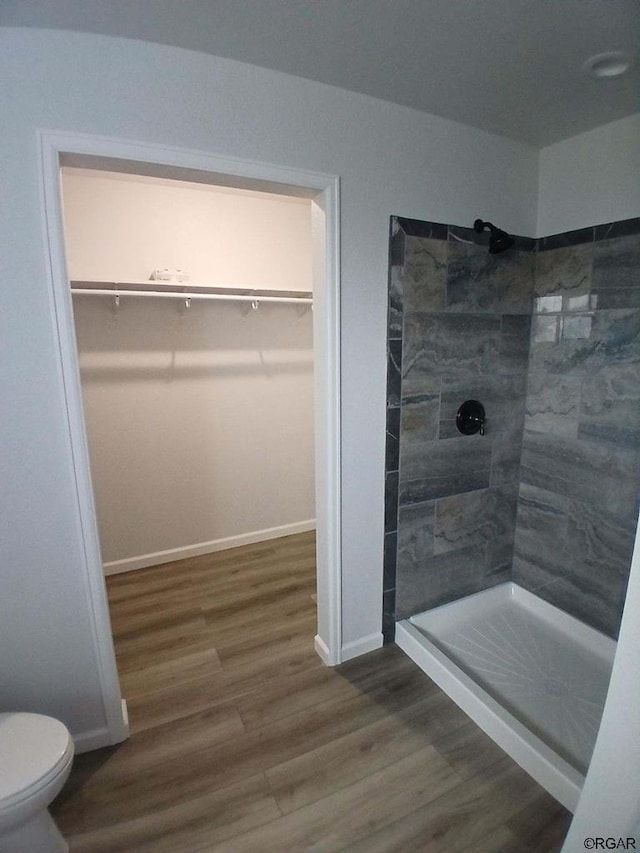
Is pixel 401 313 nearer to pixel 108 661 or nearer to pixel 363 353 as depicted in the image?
pixel 363 353

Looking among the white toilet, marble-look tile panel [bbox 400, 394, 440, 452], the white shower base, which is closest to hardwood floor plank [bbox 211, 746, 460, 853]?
the white shower base

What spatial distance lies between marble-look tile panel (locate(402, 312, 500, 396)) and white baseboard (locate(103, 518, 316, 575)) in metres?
1.94

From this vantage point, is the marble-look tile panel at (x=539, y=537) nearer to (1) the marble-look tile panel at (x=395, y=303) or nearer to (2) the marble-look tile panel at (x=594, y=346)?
(2) the marble-look tile panel at (x=594, y=346)

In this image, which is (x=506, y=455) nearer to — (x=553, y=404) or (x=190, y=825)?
(x=553, y=404)

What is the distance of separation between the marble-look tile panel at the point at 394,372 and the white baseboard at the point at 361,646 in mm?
1230

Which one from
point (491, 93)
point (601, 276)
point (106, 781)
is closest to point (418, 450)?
point (601, 276)

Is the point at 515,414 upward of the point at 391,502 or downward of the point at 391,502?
upward

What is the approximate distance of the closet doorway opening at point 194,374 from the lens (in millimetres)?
2518

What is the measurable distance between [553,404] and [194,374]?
7.61ft

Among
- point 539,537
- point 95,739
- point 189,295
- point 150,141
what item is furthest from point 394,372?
point 95,739

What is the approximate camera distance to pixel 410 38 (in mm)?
1277

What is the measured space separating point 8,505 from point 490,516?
7.55 feet

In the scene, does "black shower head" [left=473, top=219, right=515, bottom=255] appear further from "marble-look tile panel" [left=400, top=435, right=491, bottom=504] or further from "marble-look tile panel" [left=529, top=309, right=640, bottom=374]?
"marble-look tile panel" [left=400, top=435, right=491, bottom=504]

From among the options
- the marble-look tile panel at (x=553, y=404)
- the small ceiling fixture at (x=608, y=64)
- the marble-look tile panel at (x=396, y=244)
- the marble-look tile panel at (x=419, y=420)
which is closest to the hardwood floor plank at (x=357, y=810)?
the marble-look tile panel at (x=419, y=420)
